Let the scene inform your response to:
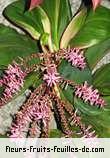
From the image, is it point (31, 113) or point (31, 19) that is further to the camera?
point (31, 19)

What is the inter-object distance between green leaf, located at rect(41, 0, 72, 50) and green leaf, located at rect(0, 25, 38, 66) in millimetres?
62

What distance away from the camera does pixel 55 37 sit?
904mm

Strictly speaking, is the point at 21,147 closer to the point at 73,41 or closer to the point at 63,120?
the point at 63,120

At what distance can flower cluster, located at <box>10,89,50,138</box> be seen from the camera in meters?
0.70

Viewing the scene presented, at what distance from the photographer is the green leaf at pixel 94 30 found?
2.73 ft

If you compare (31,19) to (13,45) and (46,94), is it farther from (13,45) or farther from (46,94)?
(46,94)

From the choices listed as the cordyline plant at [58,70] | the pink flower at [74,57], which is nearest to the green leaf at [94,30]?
the cordyline plant at [58,70]

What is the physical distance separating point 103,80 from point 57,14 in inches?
8.5

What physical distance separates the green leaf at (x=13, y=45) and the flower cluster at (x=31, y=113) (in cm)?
15

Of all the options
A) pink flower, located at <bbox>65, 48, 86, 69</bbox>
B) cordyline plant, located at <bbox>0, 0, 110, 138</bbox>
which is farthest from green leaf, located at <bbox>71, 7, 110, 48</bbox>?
pink flower, located at <bbox>65, 48, 86, 69</bbox>

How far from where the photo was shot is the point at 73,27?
865 mm

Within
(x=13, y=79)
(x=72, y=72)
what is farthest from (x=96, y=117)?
(x=13, y=79)

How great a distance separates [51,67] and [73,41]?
6.9 inches

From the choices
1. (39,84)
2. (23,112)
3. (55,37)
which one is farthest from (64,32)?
(23,112)
